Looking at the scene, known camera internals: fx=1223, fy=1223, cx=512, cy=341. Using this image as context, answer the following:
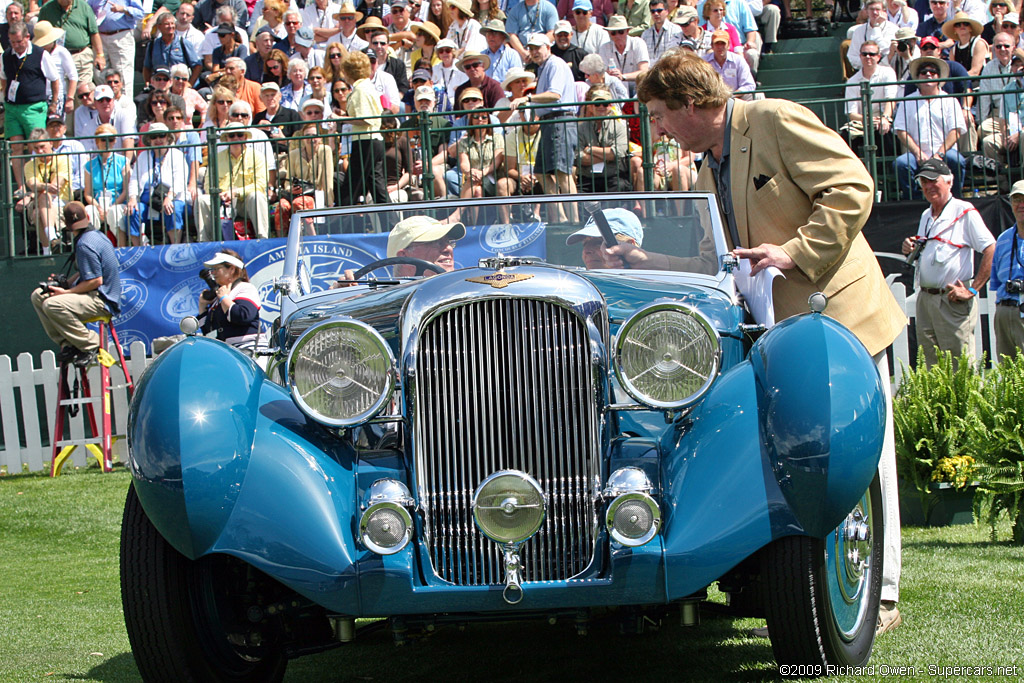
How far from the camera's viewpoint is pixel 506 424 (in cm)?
360

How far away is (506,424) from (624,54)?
10.6 meters

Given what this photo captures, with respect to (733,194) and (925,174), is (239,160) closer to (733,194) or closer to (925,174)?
(925,174)

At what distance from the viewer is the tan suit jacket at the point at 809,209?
4289 mm

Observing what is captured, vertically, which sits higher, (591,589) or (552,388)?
(552,388)

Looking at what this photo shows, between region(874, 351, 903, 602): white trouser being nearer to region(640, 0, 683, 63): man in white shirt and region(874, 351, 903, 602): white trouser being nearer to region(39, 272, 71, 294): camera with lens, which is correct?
region(39, 272, 71, 294): camera with lens

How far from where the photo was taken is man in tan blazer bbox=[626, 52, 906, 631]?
14.1 feet

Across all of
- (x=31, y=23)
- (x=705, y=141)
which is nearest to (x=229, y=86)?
(x=31, y=23)

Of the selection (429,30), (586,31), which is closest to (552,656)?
(586,31)

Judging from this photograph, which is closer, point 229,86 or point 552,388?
point 552,388

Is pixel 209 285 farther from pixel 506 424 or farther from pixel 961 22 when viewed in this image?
pixel 961 22

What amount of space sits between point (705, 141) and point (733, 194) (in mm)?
231

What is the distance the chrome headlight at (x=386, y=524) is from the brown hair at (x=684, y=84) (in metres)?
1.91

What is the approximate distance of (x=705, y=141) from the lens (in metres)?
4.65

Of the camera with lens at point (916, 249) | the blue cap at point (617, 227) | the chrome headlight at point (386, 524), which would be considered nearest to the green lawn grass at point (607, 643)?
the chrome headlight at point (386, 524)
